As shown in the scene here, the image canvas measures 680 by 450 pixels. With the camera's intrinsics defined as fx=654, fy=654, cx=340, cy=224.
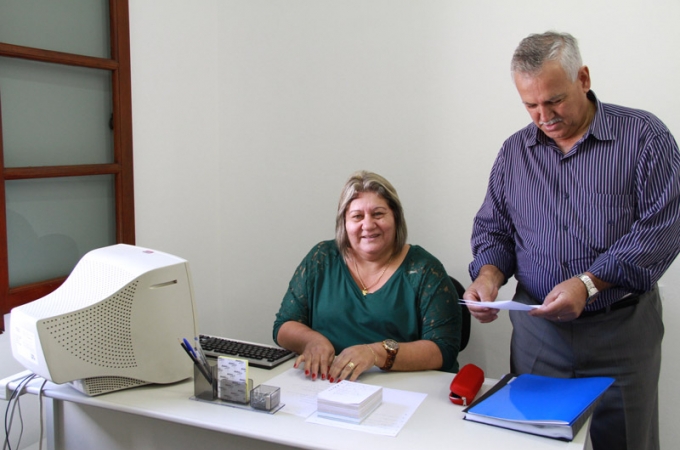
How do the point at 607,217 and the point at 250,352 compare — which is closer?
the point at 607,217

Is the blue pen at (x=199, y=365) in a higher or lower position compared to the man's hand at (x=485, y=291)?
lower

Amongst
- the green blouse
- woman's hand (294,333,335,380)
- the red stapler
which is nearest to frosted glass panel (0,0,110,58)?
the green blouse

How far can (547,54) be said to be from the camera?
5.57ft

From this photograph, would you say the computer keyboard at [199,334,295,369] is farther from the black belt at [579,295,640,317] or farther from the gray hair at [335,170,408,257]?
the black belt at [579,295,640,317]

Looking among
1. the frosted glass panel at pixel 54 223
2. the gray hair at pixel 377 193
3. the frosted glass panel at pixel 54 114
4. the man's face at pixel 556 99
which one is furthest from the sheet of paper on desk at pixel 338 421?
the frosted glass panel at pixel 54 114

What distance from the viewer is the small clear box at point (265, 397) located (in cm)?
166

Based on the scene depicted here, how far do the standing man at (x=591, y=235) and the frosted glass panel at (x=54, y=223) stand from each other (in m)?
1.59

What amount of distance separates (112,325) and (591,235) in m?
1.33

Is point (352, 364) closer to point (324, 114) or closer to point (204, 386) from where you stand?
A: point (204, 386)

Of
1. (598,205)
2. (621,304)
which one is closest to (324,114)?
(598,205)

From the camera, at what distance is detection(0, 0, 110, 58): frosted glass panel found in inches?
89.3

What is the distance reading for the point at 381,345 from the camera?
6.48ft

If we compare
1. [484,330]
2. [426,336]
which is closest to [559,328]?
[426,336]

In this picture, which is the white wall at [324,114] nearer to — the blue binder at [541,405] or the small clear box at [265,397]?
the blue binder at [541,405]
